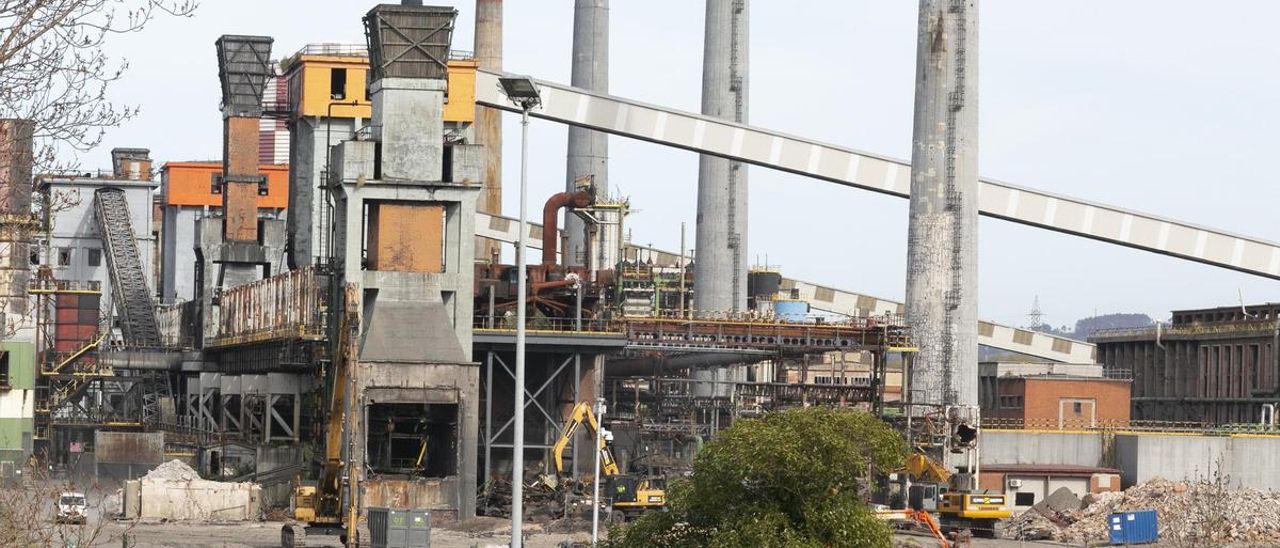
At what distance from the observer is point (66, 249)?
123312mm

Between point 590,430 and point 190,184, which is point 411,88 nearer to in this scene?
point 590,430

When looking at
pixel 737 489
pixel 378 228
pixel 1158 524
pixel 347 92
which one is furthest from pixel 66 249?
pixel 737 489

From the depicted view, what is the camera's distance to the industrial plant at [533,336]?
2645 inches

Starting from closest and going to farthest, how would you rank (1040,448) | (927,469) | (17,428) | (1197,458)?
1. (927,469)
2. (1197,458)
3. (17,428)
4. (1040,448)

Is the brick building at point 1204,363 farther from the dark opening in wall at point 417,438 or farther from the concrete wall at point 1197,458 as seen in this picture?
the dark opening in wall at point 417,438

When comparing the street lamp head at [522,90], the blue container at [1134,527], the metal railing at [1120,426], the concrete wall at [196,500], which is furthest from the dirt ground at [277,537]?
the metal railing at [1120,426]

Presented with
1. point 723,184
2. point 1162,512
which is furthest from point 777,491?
point 723,184

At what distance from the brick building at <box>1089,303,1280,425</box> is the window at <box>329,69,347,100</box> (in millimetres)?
46560

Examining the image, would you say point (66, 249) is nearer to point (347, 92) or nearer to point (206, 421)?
point (206, 421)

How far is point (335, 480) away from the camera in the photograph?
55000mm

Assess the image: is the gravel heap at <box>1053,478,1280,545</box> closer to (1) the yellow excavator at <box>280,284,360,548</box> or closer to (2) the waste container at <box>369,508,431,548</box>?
(2) the waste container at <box>369,508,431,548</box>

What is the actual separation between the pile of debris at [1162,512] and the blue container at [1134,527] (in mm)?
780

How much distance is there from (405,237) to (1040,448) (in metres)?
29.4

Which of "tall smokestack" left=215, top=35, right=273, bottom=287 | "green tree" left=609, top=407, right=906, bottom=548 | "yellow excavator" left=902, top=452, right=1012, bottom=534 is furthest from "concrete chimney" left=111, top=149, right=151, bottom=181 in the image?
"green tree" left=609, top=407, right=906, bottom=548
